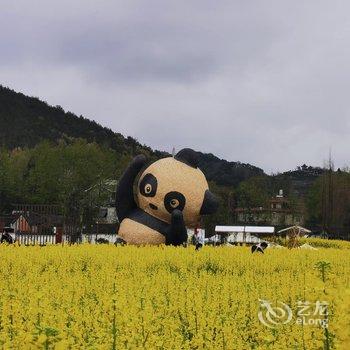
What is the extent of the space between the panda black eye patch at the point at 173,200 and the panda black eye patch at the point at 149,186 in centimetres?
40

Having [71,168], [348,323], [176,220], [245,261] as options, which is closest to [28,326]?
[348,323]

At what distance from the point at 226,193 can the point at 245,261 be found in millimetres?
48965

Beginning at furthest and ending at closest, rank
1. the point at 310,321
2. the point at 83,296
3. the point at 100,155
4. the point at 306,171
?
1. the point at 306,171
2. the point at 100,155
3. the point at 83,296
4. the point at 310,321

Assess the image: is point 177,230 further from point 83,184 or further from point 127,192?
point 83,184

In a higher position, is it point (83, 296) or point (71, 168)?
point (71, 168)

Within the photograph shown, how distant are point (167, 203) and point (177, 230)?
794 millimetres

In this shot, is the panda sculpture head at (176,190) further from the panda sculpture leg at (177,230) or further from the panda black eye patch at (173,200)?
the panda sculpture leg at (177,230)

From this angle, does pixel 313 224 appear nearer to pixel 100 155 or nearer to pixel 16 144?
pixel 100 155

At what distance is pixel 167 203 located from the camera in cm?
1631

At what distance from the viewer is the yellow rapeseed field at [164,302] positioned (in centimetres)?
379

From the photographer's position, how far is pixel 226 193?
199ft

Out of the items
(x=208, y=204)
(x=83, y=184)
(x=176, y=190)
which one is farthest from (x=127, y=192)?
(x=83, y=184)

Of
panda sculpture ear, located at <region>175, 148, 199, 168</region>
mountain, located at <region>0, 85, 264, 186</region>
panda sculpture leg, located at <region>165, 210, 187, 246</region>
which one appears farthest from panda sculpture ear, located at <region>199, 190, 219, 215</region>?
mountain, located at <region>0, 85, 264, 186</region>

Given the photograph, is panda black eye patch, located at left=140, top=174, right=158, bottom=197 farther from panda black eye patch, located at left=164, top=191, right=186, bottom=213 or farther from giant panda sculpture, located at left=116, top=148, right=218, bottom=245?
panda black eye patch, located at left=164, top=191, right=186, bottom=213
